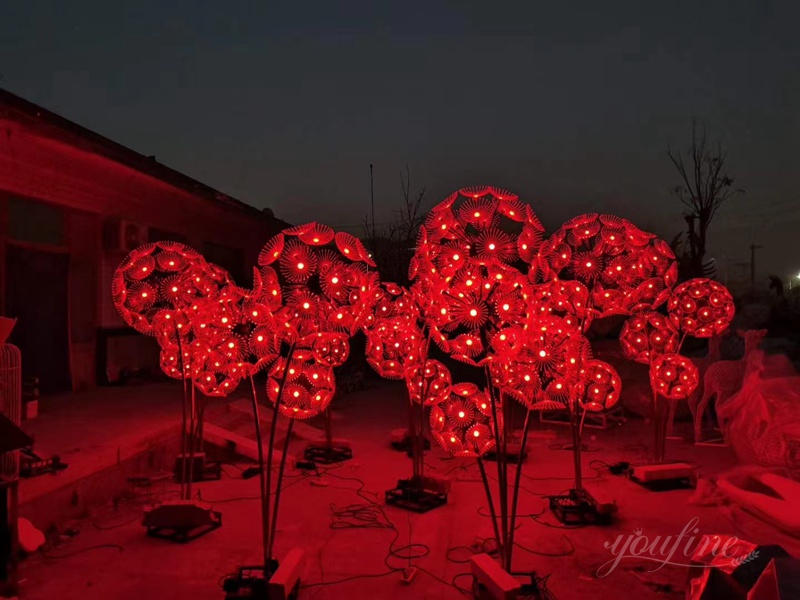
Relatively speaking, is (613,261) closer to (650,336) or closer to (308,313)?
(650,336)

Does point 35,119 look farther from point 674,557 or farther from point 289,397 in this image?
point 674,557

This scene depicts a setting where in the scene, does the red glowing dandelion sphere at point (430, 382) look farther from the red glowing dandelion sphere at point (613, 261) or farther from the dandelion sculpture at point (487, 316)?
the red glowing dandelion sphere at point (613, 261)

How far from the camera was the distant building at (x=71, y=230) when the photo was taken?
7.73 meters

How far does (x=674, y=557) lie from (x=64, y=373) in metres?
8.70

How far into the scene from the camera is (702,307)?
21.5 feet

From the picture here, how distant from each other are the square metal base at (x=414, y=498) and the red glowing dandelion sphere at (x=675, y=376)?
2.68 metres

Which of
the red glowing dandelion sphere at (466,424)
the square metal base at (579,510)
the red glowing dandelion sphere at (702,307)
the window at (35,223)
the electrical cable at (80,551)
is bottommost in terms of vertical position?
the electrical cable at (80,551)

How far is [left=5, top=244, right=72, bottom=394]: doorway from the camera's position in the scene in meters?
8.33

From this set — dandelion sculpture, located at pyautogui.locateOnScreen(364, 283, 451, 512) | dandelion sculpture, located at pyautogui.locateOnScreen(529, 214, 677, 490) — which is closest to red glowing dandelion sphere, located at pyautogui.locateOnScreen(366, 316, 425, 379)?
dandelion sculpture, located at pyautogui.locateOnScreen(364, 283, 451, 512)

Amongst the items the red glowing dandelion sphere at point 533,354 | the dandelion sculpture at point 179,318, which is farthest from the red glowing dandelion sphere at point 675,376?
the dandelion sculpture at point 179,318

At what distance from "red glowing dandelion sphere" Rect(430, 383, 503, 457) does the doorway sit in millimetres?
6498

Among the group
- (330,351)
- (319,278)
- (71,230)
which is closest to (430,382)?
(330,351)

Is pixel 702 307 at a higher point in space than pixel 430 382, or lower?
higher

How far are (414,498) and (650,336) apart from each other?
3.21 m
